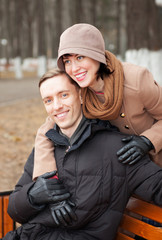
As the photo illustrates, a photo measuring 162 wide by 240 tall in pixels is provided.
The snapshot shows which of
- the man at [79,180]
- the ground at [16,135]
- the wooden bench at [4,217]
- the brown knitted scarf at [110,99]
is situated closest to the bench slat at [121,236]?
the man at [79,180]

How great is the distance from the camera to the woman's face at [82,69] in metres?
2.12

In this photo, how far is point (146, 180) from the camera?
6.49 ft

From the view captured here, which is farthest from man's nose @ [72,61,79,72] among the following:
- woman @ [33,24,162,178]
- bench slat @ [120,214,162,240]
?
bench slat @ [120,214,162,240]

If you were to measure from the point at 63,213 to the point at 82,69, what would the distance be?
0.81 meters

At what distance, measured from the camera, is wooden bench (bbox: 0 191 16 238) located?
2592mm

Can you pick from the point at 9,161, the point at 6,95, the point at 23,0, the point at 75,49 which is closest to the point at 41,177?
the point at 75,49

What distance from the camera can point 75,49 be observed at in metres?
2.09

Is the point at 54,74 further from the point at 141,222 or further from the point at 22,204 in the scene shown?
the point at 141,222

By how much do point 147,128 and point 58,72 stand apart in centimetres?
67

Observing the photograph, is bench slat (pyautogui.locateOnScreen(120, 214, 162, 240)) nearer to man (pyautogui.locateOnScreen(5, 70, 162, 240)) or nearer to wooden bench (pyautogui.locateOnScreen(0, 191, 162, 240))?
wooden bench (pyautogui.locateOnScreen(0, 191, 162, 240))

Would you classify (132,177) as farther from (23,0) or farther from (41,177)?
(23,0)

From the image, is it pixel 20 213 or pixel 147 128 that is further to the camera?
pixel 147 128

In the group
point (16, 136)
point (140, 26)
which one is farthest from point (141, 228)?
point (140, 26)

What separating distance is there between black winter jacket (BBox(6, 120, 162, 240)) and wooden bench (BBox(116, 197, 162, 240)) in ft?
0.44
